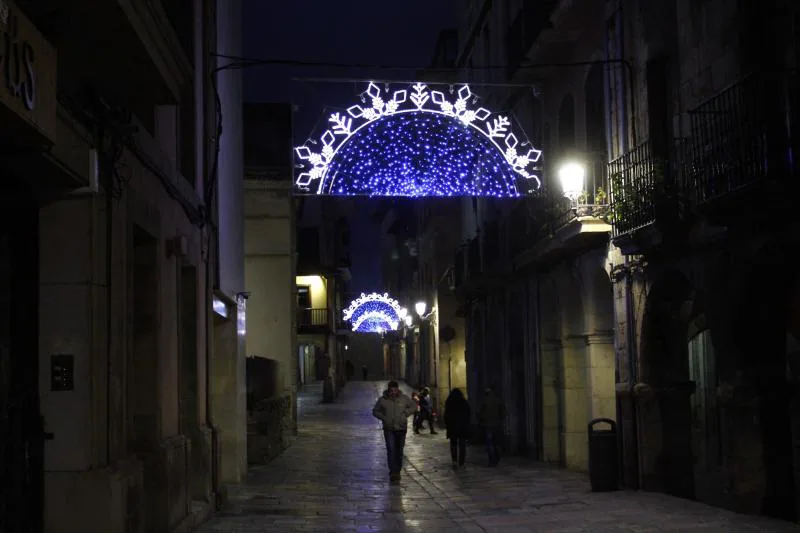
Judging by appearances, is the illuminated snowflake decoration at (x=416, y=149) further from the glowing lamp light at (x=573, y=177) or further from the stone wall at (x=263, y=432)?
the stone wall at (x=263, y=432)

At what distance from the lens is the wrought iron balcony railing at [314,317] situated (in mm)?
59000

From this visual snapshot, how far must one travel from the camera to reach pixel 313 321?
59.9m

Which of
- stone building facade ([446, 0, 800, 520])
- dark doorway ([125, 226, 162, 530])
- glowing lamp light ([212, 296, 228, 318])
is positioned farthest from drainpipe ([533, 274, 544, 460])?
dark doorway ([125, 226, 162, 530])

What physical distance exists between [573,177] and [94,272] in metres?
9.74

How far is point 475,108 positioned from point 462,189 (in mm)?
1294

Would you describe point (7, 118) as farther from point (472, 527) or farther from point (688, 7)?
point (688, 7)

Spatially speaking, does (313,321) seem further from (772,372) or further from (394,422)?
(772,372)

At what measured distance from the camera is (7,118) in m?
5.11

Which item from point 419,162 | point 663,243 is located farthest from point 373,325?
point 663,243

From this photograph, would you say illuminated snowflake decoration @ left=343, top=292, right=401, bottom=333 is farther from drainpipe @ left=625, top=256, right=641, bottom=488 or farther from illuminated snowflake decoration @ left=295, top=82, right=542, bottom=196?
drainpipe @ left=625, top=256, right=641, bottom=488

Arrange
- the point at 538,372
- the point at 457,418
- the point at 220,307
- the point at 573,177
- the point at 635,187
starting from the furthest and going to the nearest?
the point at 538,372 < the point at 457,418 < the point at 573,177 < the point at 220,307 < the point at 635,187

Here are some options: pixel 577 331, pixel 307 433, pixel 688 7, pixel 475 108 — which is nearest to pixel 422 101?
pixel 475 108

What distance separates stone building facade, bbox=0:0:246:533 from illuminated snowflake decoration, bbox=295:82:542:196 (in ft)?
15.4

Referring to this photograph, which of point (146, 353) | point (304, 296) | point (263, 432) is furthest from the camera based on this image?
point (304, 296)
